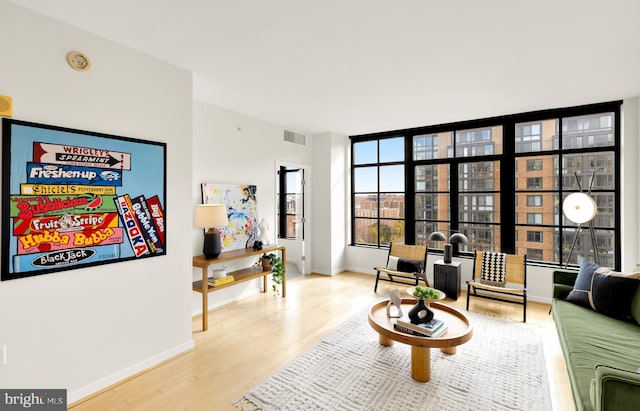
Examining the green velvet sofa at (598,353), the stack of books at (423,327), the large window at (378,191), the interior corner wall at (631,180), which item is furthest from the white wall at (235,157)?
the interior corner wall at (631,180)

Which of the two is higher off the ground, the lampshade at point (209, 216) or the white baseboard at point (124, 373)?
the lampshade at point (209, 216)

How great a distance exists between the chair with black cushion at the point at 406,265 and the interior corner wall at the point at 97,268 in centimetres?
299

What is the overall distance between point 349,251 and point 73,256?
183 inches

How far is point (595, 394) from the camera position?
1539mm

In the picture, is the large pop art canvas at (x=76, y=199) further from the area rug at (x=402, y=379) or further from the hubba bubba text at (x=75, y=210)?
the area rug at (x=402, y=379)

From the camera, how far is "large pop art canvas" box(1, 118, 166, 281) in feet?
6.46

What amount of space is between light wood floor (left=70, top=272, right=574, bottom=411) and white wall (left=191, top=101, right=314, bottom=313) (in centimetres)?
51

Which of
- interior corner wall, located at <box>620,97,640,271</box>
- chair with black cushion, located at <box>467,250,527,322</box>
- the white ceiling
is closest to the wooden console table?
the white ceiling

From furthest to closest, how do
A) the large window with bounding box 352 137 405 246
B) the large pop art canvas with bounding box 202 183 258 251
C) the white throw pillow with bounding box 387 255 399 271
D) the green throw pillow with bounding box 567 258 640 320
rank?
the large window with bounding box 352 137 405 246 < the white throw pillow with bounding box 387 255 399 271 < the large pop art canvas with bounding box 202 183 258 251 < the green throw pillow with bounding box 567 258 640 320

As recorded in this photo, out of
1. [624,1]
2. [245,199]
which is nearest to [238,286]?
[245,199]

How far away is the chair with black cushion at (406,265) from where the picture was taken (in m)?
4.63

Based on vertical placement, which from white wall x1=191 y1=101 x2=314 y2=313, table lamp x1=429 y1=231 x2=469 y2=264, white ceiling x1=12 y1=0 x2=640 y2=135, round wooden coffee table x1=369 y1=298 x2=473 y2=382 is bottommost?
Answer: round wooden coffee table x1=369 y1=298 x2=473 y2=382

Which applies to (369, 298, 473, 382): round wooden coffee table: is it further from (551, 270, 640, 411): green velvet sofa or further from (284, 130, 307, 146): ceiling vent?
(284, 130, 307, 146): ceiling vent

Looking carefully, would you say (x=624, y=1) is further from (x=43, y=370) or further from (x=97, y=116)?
(x=43, y=370)
